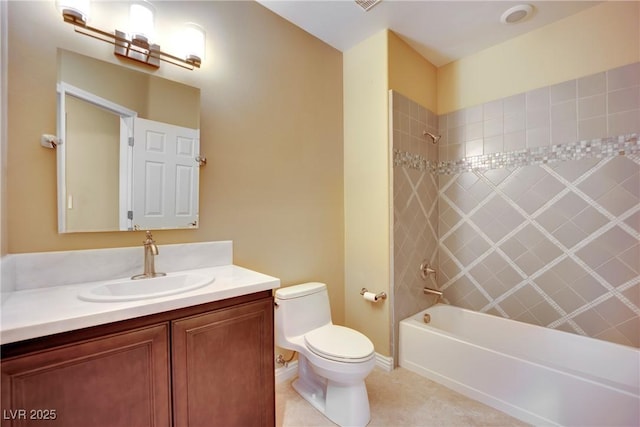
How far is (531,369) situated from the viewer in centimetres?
160

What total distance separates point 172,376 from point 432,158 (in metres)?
2.53

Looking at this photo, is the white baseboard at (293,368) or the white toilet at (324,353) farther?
the white baseboard at (293,368)

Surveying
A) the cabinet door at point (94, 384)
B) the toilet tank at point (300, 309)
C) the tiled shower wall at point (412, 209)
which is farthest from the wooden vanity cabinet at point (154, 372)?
the tiled shower wall at point (412, 209)

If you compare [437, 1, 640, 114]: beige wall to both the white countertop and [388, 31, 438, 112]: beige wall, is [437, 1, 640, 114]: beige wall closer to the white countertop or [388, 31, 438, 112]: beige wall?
[388, 31, 438, 112]: beige wall

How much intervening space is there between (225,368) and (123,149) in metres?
1.15

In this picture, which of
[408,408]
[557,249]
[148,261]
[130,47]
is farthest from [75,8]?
[557,249]

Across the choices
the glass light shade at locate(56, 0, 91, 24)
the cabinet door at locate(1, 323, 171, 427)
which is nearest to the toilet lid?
the cabinet door at locate(1, 323, 171, 427)

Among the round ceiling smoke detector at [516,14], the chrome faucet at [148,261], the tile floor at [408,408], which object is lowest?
the tile floor at [408,408]

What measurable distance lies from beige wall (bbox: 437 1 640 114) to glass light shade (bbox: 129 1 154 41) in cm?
240

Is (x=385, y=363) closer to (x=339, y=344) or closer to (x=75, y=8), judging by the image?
(x=339, y=344)

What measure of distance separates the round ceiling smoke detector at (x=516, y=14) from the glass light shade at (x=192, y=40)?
6.74ft

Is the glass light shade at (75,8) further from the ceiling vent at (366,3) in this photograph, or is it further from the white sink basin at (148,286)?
the ceiling vent at (366,3)

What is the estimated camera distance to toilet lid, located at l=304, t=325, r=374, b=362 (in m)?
1.50

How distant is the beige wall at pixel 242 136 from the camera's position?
1.16 meters
